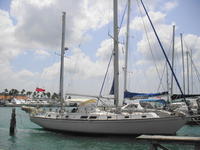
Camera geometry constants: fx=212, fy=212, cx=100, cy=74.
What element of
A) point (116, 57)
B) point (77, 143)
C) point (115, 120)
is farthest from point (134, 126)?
point (116, 57)

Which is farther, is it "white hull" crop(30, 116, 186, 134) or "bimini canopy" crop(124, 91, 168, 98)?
"bimini canopy" crop(124, 91, 168, 98)

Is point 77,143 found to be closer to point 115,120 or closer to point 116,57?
point 115,120

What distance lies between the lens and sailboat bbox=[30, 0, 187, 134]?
61.9 ft

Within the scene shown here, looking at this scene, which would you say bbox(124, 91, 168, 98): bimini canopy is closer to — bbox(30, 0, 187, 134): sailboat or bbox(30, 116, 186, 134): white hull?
bbox(30, 0, 187, 134): sailboat

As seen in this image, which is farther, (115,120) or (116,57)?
(116,57)

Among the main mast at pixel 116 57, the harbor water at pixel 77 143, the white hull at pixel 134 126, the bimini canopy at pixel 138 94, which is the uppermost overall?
the main mast at pixel 116 57

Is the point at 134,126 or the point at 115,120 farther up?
the point at 115,120

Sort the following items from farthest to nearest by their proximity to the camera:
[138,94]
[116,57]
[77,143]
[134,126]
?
[138,94], [116,57], [134,126], [77,143]

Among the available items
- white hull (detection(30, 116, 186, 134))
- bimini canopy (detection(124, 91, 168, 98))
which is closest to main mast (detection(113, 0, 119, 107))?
white hull (detection(30, 116, 186, 134))

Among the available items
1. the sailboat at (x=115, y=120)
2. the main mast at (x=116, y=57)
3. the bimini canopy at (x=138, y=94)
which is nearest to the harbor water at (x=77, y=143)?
the sailboat at (x=115, y=120)

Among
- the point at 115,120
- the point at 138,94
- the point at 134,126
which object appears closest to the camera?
the point at 134,126

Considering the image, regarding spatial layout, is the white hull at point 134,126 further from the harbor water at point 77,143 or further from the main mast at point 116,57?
the main mast at point 116,57

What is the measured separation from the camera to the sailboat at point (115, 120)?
1888 cm

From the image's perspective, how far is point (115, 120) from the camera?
63.1 ft
